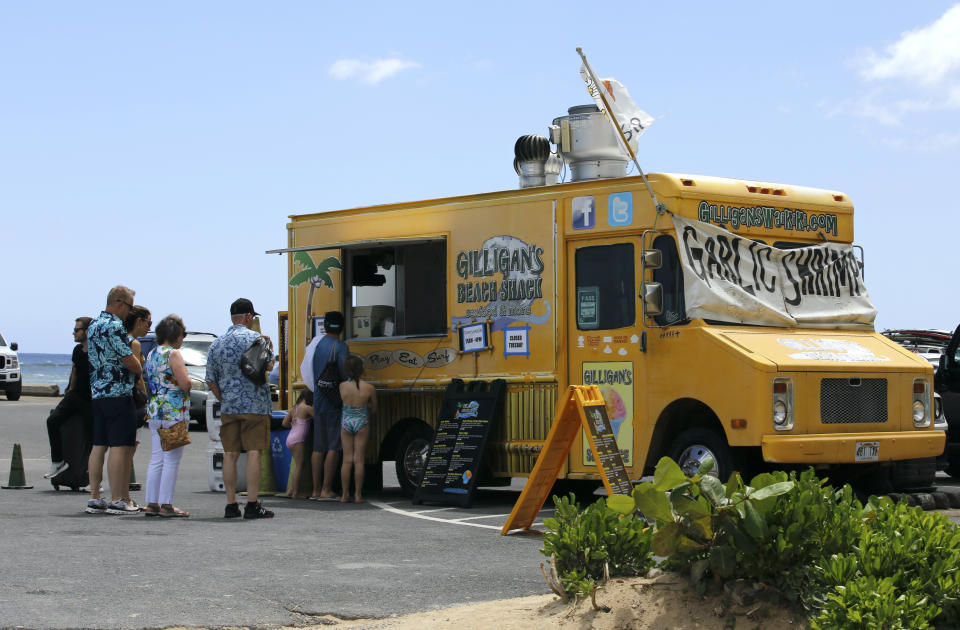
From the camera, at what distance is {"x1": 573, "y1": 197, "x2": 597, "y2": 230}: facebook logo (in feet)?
38.7

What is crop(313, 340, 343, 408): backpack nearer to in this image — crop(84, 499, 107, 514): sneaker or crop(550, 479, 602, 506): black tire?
crop(550, 479, 602, 506): black tire

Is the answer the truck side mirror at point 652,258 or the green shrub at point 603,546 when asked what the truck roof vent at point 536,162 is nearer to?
the truck side mirror at point 652,258

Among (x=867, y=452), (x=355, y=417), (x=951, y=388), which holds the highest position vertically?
(x=951, y=388)

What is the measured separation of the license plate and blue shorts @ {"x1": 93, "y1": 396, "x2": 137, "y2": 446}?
609cm

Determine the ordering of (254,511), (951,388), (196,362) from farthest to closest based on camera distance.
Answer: (196,362)
(951,388)
(254,511)

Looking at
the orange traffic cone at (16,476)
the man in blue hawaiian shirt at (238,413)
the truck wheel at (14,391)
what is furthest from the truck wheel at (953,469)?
the truck wheel at (14,391)

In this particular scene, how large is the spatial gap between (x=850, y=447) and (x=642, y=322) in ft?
6.46

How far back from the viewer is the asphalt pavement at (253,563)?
686 cm

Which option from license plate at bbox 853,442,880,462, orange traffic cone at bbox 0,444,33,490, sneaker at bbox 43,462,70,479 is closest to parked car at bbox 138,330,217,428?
orange traffic cone at bbox 0,444,33,490

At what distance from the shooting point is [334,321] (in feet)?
44.1

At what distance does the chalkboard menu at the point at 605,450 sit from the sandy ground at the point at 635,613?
3.22 meters

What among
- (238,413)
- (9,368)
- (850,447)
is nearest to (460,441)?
(238,413)

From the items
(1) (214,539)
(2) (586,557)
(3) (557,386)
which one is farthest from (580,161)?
(2) (586,557)

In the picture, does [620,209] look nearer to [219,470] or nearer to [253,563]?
[253,563]
